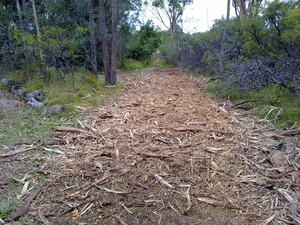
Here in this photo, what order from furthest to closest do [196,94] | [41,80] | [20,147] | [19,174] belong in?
1. [41,80]
2. [196,94]
3. [20,147]
4. [19,174]

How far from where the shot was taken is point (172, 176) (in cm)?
332

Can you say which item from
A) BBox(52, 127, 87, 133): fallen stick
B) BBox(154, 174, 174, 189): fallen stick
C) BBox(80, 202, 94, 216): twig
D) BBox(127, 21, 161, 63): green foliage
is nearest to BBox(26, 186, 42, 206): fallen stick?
BBox(80, 202, 94, 216): twig

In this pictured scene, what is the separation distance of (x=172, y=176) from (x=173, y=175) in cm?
3

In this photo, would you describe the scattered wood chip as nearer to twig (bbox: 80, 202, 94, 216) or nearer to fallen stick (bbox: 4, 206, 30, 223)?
twig (bbox: 80, 202, 94, 216)

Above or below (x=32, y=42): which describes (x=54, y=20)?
above

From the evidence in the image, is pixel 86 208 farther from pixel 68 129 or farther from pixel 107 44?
pixel 107 44

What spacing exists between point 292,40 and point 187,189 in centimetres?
573

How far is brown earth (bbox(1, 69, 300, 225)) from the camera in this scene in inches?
104

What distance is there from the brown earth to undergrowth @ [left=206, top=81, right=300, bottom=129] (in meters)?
0.55

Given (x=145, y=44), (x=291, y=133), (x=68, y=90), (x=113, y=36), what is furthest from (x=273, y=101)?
(x=145, y=44)

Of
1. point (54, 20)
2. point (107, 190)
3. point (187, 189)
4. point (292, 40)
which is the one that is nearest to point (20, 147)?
point (107, 190)

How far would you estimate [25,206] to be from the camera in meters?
2.73

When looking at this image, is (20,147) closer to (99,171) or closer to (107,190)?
(99,171)

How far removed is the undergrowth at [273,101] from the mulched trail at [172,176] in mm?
506
